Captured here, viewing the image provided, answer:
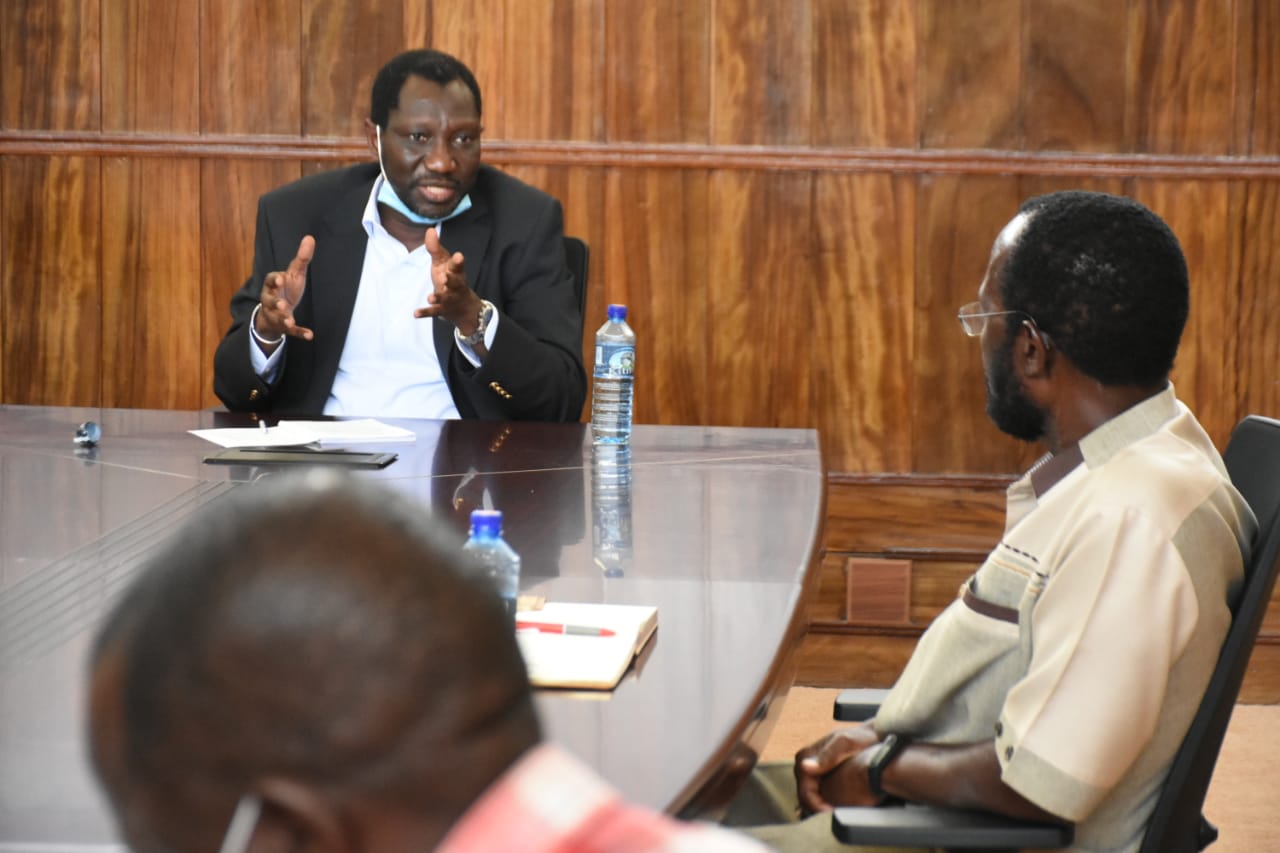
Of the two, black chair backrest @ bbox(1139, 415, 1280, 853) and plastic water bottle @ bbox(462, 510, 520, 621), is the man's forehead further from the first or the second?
plastic water bottle @ bbox(462, 510, 520, 621)

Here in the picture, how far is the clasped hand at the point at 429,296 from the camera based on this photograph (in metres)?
2.76

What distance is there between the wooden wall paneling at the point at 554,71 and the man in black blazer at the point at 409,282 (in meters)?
0.61

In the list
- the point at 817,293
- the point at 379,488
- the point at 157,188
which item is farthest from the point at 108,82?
the point at 379,488

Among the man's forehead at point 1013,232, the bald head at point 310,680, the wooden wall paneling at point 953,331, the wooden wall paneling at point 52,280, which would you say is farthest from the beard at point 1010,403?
the wooden wall paneling at point 52,280

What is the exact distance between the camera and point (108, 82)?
390cm

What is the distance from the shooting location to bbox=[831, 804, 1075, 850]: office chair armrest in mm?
1306

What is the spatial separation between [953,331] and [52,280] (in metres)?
2.42

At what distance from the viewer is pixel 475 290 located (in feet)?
10.3

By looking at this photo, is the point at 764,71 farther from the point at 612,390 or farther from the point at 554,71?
the point at 612,390

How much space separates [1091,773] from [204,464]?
4.85ft

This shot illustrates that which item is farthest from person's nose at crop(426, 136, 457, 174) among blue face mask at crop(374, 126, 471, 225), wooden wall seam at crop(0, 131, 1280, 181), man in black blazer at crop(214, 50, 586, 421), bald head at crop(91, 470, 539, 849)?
bald head at crop(91, 470, 539, 849)

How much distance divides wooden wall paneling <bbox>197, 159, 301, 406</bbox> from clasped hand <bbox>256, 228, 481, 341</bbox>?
1.05 metres

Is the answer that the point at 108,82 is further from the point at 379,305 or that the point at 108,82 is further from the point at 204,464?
the point at 204,464

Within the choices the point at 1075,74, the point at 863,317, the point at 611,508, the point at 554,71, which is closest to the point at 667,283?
the point at 863,317
